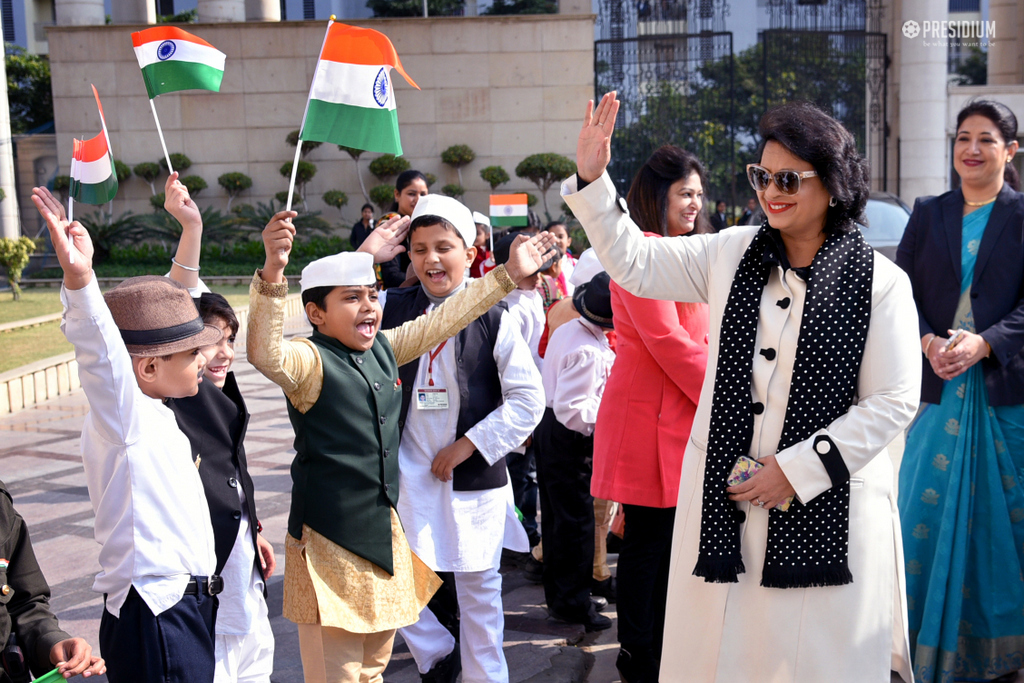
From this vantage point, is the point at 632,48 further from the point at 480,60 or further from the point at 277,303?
the point at 277,303

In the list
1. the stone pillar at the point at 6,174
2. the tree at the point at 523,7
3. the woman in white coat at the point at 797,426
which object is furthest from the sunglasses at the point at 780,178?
the tree at the point at 523,7

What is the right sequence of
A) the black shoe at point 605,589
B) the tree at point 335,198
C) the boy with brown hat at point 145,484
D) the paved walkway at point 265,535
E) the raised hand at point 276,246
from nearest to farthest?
the boy with brown hat at point 145,484, the raised hand at point 276,246, the paved walkway at point 265,535, the black shoe at point 605,589, the tree at point 335,198

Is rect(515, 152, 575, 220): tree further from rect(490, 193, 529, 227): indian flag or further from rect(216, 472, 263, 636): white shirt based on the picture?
rect(216, 472, 263, 636): white shirt

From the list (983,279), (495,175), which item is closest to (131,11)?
(495,175)

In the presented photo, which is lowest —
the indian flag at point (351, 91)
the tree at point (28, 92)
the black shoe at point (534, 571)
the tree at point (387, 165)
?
the black shoe at point (534, 571)

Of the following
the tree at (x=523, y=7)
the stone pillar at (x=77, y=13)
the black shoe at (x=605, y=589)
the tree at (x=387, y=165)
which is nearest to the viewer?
the black shoe at (x=605, y=589)

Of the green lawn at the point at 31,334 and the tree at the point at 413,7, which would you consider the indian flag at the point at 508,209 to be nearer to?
the green lawn at the point at 31,334

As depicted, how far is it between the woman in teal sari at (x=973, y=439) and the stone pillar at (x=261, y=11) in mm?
22571

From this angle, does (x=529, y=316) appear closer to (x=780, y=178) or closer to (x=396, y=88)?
(x=780, y=178)

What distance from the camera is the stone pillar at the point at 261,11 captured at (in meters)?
23.5

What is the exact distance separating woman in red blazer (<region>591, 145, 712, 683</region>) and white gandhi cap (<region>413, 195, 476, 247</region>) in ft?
1.85

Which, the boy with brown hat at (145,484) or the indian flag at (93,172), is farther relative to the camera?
the indian flag at (93,172)

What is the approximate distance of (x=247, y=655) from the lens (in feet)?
9.77

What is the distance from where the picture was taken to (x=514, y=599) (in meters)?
4.35
